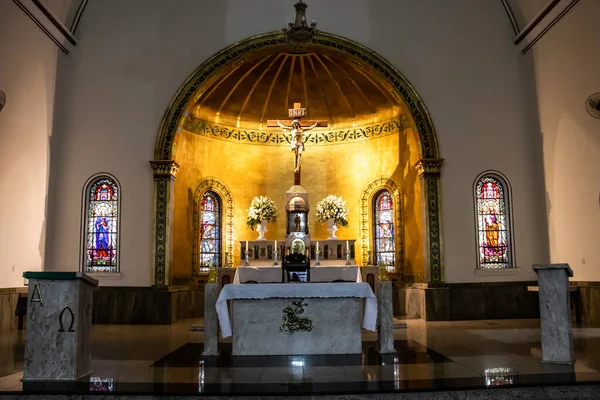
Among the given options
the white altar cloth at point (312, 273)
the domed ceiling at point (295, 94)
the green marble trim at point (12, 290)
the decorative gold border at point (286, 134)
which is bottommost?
the green marble trim at point (12, 290)

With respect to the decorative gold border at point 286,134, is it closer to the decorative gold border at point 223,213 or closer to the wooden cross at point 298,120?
the wooden cross at point 298,120

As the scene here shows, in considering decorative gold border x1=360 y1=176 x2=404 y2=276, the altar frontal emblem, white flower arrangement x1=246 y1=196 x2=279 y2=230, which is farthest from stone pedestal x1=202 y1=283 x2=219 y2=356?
decorative gold border x1=360 y1=176 x2=404 y2=276

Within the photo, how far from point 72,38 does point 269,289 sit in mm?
8604

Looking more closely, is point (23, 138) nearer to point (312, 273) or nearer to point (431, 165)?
point (312, 273)

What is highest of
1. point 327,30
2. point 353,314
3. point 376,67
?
point 327,30

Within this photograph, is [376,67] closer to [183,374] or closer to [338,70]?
[338,70]

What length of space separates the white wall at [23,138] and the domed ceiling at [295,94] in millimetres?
3643

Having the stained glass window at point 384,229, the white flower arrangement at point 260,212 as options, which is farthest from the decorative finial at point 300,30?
the stained glass window at point 384,229

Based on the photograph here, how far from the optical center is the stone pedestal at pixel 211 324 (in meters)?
7.23

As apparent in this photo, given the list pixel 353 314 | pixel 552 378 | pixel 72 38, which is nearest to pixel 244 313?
pixel 353 314

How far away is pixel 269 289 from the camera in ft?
23.1

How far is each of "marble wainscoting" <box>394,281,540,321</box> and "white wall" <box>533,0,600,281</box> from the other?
1.10 m

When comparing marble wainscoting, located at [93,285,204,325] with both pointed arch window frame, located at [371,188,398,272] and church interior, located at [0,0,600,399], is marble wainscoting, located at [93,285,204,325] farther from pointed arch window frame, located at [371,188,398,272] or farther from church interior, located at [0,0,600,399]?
pointed arch window frame, located at [371,188,398,272]

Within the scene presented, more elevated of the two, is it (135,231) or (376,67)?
(376,67)
